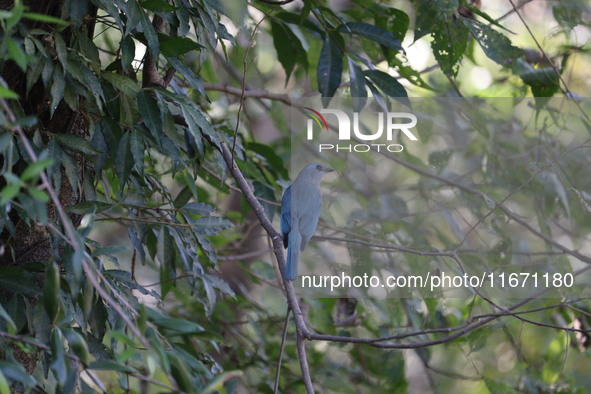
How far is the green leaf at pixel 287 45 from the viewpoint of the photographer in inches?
91.8

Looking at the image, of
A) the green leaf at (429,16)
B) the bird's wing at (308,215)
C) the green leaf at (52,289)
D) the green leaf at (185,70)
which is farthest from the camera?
the bird's wing at (308,215)

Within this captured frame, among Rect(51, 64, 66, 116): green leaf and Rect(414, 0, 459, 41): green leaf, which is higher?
Rect(414, 0, 459, 41): green leaf

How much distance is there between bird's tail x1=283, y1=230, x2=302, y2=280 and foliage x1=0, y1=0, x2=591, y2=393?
0.18 m

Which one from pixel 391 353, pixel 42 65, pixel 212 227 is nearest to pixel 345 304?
pixel 391 353

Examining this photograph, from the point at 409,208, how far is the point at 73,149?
1.88 m

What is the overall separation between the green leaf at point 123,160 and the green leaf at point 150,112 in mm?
64

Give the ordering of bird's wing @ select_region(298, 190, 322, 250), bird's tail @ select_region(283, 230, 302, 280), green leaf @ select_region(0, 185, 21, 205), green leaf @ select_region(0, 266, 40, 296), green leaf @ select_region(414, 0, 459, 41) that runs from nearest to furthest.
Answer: green leaf @ select_region(0, 185, 21, 205)
green leaf @ select_region(0, 266, 40, 296)
green leaf @ select_region(414, 0, 459, 41)
bird's tail @ select_region(283, 230, 302, 280)
bird's wing @ select_region(298, 190, 322, 250)

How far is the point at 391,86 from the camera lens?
2.04 meters

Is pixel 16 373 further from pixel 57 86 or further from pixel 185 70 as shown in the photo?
pixel 185 70

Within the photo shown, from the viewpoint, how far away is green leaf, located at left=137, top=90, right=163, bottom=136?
5.28 feet

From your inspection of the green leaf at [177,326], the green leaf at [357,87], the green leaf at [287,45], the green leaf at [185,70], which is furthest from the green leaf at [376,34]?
the green leaf at [177,326]

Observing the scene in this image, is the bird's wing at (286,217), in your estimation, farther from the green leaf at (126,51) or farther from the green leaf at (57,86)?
the green leaf at (57,86)

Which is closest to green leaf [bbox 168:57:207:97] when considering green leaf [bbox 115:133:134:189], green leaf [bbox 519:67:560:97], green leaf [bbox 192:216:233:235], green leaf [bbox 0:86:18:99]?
green leaf [bbox 115:133:134:189]

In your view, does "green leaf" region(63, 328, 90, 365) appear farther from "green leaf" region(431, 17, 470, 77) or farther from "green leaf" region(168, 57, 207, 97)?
"green leaf" region(431, 17, 470, 77)
